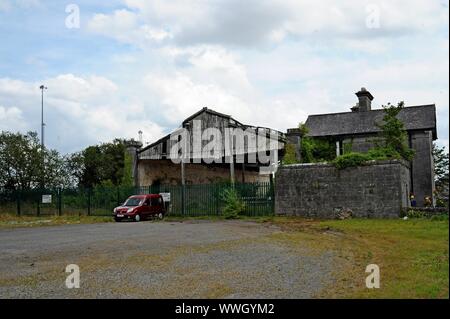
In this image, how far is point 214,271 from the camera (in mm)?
9219

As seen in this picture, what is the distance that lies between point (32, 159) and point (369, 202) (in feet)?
89.7

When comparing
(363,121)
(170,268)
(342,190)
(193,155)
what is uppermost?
(363,121)

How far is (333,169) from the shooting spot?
22.6 m

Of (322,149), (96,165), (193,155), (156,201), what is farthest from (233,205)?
(96,165)

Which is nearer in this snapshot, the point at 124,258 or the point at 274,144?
the point at 124,258

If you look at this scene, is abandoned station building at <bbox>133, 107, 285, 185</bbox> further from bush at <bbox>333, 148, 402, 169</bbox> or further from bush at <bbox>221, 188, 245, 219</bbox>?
bush at <bbox>333, 148, 402, 169</bbox>

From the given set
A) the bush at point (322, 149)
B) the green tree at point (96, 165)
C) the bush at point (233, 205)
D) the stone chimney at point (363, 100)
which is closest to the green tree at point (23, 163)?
the green tree at point (96, 165)

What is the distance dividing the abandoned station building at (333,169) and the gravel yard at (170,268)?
7953 mm

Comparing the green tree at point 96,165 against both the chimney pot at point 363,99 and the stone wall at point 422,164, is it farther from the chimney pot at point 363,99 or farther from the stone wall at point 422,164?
the stone wall at point 422,164

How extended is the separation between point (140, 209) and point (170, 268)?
55.8ft

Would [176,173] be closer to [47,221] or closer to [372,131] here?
[47,221]

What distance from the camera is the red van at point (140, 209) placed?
85.7 ft
